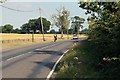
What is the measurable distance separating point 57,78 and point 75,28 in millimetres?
156699

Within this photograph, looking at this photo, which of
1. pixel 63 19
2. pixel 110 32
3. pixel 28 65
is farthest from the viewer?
pixel 63 19

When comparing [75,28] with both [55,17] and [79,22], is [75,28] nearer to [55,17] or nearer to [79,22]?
[79,22]

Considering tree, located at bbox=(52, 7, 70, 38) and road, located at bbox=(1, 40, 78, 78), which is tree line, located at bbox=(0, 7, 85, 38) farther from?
road, located at bbox=(1, 40, 78, 78)

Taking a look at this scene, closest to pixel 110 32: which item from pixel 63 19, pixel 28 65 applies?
pixel 28 65

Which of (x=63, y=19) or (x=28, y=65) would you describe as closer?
(x=28, y=65)

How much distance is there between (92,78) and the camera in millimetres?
12086

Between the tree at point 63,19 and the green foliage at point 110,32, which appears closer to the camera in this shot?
the green foliage at point 110,32

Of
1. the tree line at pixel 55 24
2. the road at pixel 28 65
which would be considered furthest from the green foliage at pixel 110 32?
the tree line at pixel 55 24

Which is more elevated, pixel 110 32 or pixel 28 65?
pixel 110 32

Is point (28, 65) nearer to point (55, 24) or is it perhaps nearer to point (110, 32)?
point (110, 32)

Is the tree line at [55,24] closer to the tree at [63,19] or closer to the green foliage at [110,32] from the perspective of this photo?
the tree at [63,19]

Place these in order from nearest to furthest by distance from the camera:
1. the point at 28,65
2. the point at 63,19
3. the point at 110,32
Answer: the point at 110,32 < the point at 28,65 < the point at 63,19

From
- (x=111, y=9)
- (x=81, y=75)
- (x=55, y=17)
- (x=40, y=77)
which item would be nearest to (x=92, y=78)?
(x=81, y=75)

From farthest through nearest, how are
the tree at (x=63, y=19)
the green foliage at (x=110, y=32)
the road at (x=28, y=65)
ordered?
the tree at (x=63, y=19), the road at (x=28, y=65), the green foliage at (x=110, y=32)
